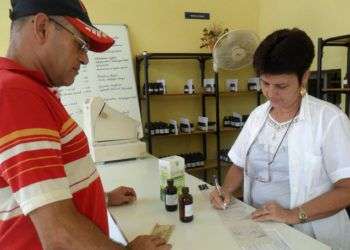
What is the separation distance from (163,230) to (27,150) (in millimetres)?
710

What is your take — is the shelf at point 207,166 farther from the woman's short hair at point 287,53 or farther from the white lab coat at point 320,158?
the woman's short hair at point 287,53

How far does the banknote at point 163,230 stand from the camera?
1.16m

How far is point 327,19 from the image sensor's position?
305cm

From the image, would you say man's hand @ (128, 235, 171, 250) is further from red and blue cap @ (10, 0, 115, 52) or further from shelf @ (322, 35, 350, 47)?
shelf @ (322, 35, 350, 47)

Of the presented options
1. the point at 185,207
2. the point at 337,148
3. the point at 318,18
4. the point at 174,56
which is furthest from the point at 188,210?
the point at 318,18

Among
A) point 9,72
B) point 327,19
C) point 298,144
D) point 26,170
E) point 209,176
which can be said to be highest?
point 327,19

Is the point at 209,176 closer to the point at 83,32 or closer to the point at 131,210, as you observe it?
the point at 131,210

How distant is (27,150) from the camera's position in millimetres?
607

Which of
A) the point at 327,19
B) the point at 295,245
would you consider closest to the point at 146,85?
the point at 327,19

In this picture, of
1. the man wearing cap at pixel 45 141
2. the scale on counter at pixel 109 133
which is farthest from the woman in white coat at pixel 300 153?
the scale on counter at pixel 109 133

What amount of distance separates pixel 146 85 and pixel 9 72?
2.59 meters

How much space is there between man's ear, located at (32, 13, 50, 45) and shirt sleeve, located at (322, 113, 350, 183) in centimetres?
110

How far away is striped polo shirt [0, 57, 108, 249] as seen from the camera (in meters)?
0.61

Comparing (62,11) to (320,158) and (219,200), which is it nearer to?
(219,200)
